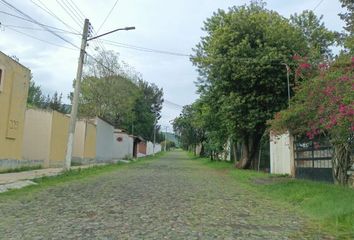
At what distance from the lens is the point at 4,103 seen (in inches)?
779

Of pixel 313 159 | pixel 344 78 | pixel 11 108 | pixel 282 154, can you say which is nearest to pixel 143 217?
pixel 344 78

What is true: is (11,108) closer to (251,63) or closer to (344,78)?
(251,63)

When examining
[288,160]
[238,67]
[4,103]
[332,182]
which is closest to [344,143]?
[332,182]

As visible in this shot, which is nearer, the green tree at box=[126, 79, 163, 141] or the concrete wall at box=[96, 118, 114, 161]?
the concrete wall at box=[96, 118, 114, 161]

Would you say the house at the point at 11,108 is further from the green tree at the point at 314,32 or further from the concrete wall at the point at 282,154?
the green tree at the point at 314,32

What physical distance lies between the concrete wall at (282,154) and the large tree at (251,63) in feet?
7.51

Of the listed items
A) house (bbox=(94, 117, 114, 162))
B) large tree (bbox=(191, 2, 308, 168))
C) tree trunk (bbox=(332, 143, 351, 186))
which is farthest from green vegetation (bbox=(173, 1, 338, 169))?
house (bbox=(94, 117, 114, 162))

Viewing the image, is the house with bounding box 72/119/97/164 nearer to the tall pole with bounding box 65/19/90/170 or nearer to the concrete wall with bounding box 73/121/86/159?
the concrete wall with bounding box 73/121/86/159

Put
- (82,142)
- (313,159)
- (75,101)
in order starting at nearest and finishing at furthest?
(313,159) < (75,101) < (82,142)

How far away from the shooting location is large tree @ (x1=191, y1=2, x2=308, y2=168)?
24141 mm

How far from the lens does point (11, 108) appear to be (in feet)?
67.4

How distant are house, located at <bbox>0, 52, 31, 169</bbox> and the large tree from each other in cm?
1060

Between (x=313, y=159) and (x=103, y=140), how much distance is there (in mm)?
26801

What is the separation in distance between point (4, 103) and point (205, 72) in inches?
527
